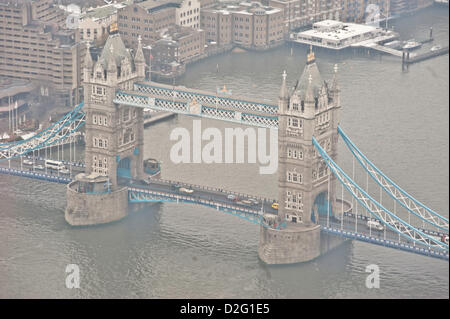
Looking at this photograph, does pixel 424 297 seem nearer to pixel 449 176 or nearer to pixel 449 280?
pixel 449 280

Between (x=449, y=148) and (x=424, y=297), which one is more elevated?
(x=449, y=148)

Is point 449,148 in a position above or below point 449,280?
above

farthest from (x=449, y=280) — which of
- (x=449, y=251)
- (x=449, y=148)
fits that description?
(x=449, y=148)

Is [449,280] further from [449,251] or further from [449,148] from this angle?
[449,148]

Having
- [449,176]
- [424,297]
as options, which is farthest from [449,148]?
[424,297]

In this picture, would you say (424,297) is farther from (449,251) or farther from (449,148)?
(449,148)

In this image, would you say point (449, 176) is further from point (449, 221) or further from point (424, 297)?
point (424, 297)
